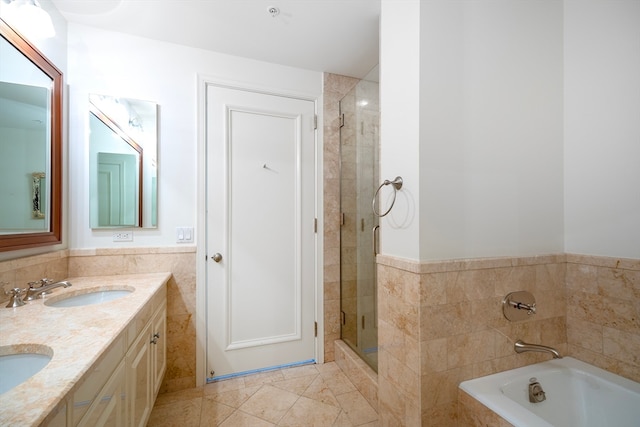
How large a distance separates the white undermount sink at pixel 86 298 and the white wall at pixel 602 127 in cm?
261

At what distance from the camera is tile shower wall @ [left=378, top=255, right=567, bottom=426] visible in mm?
1186

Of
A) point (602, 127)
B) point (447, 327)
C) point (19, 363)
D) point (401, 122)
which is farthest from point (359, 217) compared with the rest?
point (19, 363)

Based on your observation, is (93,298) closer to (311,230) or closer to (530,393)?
(311,230)

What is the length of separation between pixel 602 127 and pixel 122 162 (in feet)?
9.42

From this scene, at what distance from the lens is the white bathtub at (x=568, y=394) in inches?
46.1

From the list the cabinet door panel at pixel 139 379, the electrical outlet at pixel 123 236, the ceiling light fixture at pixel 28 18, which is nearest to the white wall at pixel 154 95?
the electrical outlet at pixel 123 236

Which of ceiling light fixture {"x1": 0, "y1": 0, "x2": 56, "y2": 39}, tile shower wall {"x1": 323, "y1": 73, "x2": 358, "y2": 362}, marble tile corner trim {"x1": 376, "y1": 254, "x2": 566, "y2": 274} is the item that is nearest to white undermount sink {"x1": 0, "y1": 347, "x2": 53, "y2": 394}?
marble tile corner trim {"x1": 376, "y1": 254, "x2": 566, "y2": 274}

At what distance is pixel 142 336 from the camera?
1.30 m

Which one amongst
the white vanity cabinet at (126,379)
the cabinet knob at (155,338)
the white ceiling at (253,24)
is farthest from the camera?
the white ceiling at (253,24)

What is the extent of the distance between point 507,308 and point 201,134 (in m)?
2.23

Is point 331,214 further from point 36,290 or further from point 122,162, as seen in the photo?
point 36,290

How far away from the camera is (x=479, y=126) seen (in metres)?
1.32

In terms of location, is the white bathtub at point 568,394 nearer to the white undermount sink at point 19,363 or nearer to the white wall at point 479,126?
the white wall at point 479,126

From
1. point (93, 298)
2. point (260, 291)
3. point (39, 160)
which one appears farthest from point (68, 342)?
point (260, 291)
